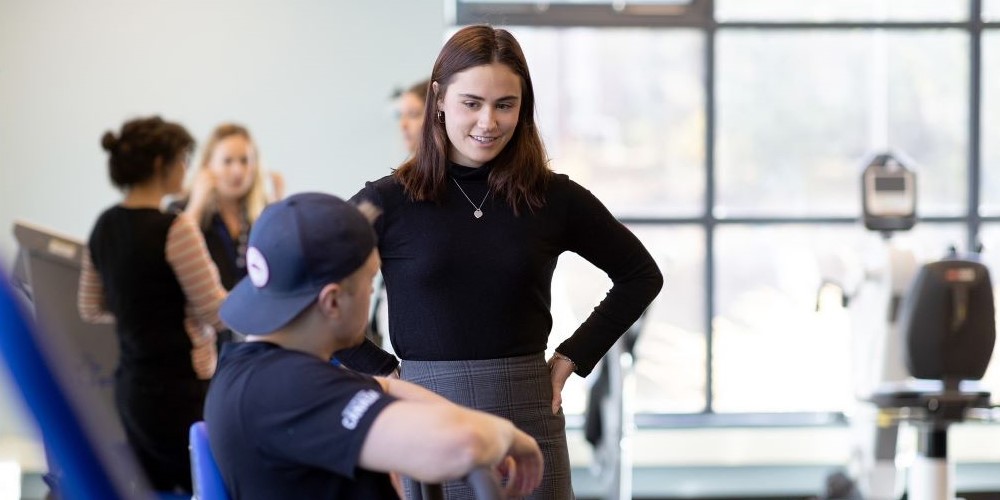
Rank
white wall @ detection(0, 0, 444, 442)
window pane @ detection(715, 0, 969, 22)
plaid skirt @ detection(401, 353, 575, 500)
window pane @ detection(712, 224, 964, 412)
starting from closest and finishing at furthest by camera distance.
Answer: plaid skirt @ detection(401, 353, 575, 500)
white wall @ detection(0, 0, 444, 442)
window pane @ detection(715, 0, 969, 22)
window pane @ detection(712, 224, 964, 412)

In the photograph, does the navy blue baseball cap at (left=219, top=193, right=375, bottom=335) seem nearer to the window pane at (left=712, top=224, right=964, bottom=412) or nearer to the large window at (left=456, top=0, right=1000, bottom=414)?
the large window at (left=456, top=0, right=1000, bottom=414)

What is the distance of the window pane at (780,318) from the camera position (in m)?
5.32

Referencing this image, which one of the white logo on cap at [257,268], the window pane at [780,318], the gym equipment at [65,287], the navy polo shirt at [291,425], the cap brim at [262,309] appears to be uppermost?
the white logo on cap at [257,268]

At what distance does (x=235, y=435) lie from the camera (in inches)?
53.7

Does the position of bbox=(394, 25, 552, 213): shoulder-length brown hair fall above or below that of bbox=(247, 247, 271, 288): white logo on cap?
above

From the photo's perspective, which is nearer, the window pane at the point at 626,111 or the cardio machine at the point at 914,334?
the cardio machine at the point at 914,334

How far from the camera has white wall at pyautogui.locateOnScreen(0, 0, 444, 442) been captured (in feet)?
15.9

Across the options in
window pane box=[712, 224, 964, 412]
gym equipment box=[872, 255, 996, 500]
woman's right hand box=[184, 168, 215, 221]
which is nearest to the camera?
gym equipment box=[872, 255, 996, 500]

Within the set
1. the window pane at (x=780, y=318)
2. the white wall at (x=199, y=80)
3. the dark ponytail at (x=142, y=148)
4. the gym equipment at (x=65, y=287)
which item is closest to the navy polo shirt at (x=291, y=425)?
the dark ponytail at (x=142, y=148)

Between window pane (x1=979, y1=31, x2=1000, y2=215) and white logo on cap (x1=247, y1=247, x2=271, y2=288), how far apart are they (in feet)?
14.8

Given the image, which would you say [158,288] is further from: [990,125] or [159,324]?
[990,125]

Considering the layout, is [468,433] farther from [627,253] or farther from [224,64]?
[224,64]

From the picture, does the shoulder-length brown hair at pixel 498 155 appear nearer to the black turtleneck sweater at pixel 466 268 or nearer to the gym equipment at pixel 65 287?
the black turtleneck sweater at pixel 466 268

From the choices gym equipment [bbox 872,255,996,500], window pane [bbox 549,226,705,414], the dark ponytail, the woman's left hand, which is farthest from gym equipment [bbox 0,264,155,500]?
window pane [bbox 549,226,705,414]
